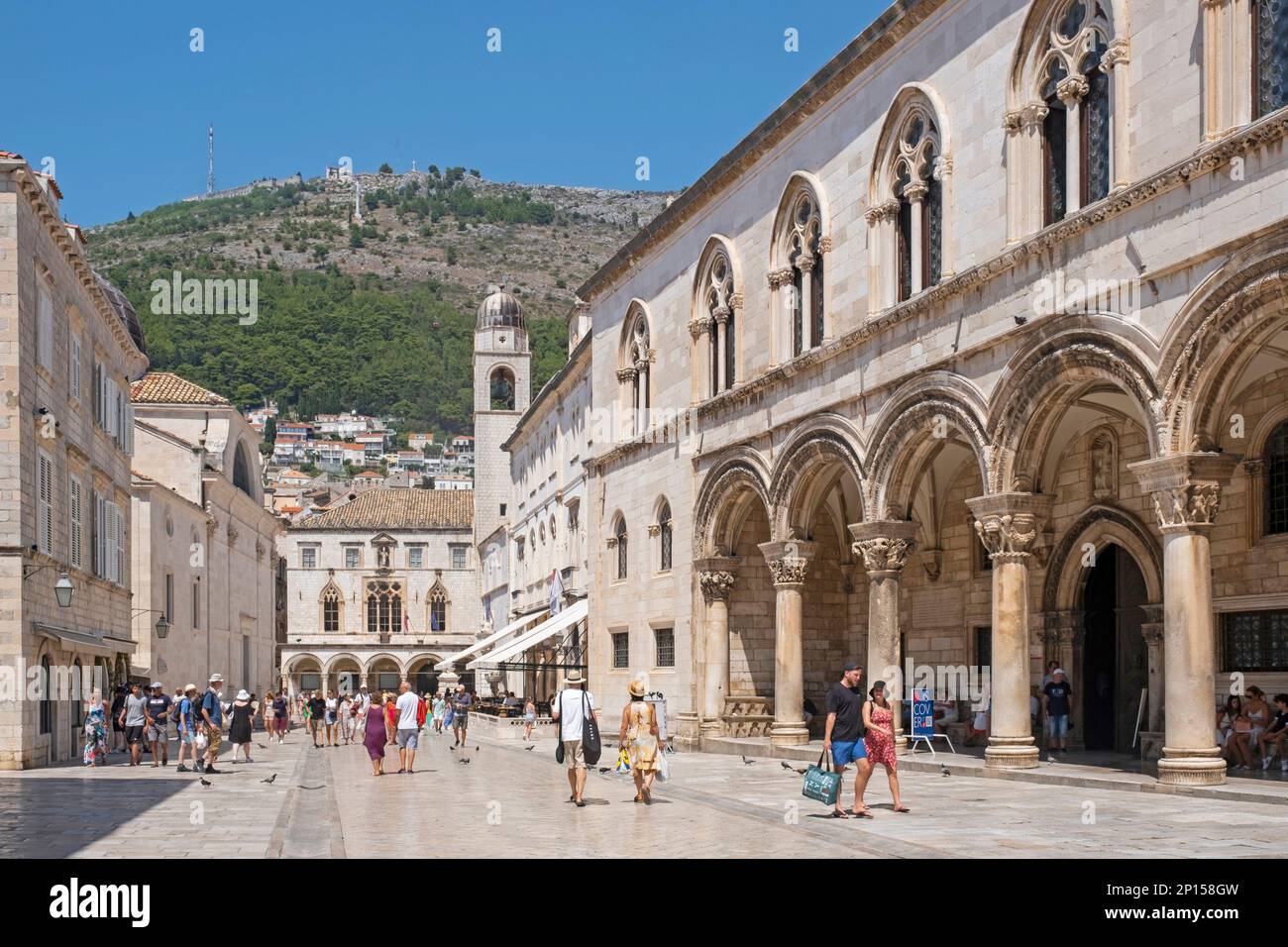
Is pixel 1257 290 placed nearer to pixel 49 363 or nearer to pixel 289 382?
pixel 49 363

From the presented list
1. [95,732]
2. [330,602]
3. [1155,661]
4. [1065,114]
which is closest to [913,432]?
[1155,661]

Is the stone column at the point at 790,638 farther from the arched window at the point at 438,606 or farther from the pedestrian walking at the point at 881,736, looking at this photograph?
the arched window at the point at 438,606

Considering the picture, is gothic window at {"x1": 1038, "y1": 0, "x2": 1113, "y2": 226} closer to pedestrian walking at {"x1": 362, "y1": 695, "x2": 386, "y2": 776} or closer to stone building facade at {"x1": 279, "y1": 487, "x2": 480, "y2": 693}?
pedestrian walking at {"x1": 362, "y1": 695, "x2": 386, "y2": 776}

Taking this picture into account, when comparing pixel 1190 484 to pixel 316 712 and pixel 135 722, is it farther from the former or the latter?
pixel 316 712

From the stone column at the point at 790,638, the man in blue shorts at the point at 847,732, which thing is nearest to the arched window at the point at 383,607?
the stone column at the point at 790,638

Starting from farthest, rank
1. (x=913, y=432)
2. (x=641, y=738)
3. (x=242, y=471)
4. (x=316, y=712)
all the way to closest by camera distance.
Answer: (x=242, y=471), (x=316, y=712), (x=913, y=432), (x=641, y=738)

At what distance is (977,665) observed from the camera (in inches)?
1040

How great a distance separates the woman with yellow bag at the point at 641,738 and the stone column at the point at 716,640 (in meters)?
11.8

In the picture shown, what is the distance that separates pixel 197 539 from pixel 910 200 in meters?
36.4

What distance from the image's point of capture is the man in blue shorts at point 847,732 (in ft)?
51.8

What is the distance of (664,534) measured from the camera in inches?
1339

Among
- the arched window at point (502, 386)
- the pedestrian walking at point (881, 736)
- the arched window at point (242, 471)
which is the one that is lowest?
the pedestrian walking at point (881, 736)
